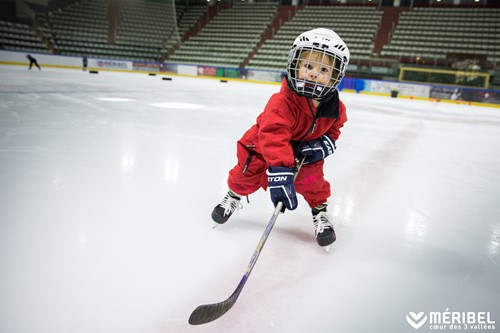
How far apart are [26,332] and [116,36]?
→ 59.4 ft

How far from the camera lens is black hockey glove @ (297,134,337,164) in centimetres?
128

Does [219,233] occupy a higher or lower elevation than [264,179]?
lower

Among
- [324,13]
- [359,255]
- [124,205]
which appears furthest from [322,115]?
[324,13]

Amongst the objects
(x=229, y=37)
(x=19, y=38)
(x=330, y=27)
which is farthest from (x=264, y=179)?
(x=229, y=37)

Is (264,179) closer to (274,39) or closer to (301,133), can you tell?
(301,133)

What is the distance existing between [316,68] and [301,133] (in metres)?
0.24

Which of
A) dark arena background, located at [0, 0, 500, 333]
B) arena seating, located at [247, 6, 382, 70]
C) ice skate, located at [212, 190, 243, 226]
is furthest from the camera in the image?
arena seating, located at [247, 6, 382, 70]

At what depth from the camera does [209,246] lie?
3.78 feet

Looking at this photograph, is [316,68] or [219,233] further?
[219,233]

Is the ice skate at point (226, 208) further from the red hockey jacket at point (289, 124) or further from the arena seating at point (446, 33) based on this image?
the arena seating at point (446, 33)

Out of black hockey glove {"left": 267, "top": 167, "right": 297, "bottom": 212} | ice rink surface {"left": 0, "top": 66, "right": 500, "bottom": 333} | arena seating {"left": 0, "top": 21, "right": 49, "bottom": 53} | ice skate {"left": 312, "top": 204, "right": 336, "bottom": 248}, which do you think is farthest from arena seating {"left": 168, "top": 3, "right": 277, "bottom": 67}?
black hockey glove {"left": 267, "top": 167, "right": 297, "bottom": 212}

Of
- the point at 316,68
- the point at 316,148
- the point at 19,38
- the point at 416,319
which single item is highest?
the point at 19,38

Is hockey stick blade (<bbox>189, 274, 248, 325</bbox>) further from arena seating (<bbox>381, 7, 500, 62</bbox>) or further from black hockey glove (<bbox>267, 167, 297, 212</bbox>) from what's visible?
arena seating (<bbox>381, 7, 500, 62</bbox>)

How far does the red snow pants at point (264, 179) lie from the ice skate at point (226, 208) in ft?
0.10
